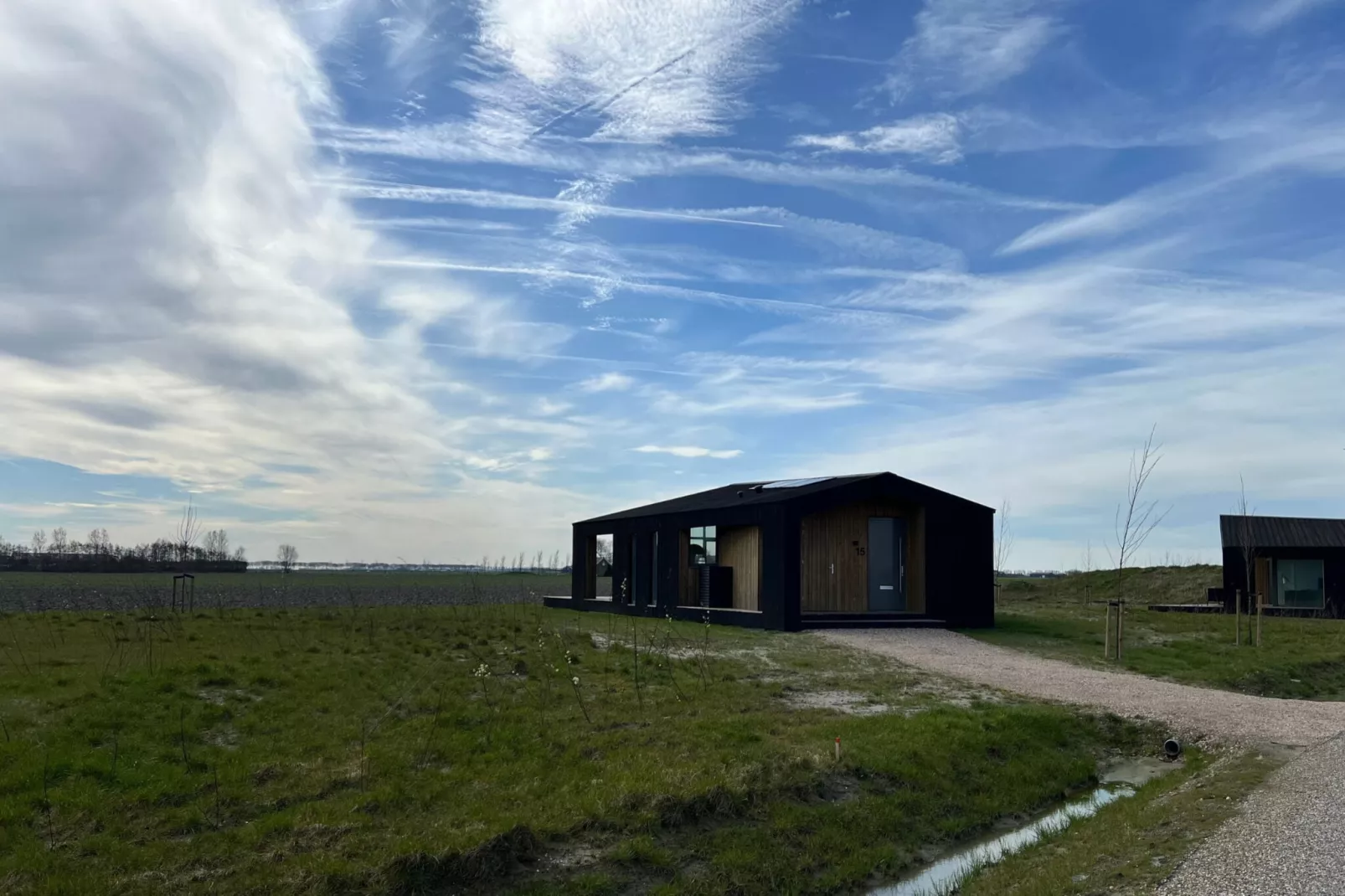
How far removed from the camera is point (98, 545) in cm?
8056

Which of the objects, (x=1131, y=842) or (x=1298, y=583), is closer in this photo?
(x=1131, y=842)

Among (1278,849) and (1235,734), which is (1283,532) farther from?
(1278,849)

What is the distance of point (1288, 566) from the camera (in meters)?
30.1

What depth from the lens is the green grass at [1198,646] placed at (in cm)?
1595

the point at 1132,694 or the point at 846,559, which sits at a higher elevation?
the point at 846,559

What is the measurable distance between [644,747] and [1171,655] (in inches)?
505

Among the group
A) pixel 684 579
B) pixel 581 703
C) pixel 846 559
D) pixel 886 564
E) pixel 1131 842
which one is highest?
pixel 846 559

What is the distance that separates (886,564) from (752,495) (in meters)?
3.72

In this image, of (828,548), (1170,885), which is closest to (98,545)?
(828,548)

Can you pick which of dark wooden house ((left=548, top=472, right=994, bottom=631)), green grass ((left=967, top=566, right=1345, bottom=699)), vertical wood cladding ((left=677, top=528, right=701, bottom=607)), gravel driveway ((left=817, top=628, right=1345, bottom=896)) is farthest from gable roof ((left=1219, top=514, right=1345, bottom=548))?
vertical wood cladding ((left=677, top=528, right=701, bottom=607))

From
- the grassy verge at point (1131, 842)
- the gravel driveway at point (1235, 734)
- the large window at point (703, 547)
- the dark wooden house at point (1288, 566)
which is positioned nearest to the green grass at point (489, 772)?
the grassy verge at point (1131, 842)

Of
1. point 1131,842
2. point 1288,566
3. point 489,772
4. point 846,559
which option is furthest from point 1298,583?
point 489,772

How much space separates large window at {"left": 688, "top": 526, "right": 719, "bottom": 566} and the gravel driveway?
16.2 feet

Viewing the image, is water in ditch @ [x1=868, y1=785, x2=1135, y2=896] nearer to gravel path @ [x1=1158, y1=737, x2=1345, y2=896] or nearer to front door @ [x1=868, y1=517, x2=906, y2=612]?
gravel path @ [x1=1158, y1=737, x2=1345, y2=896]
